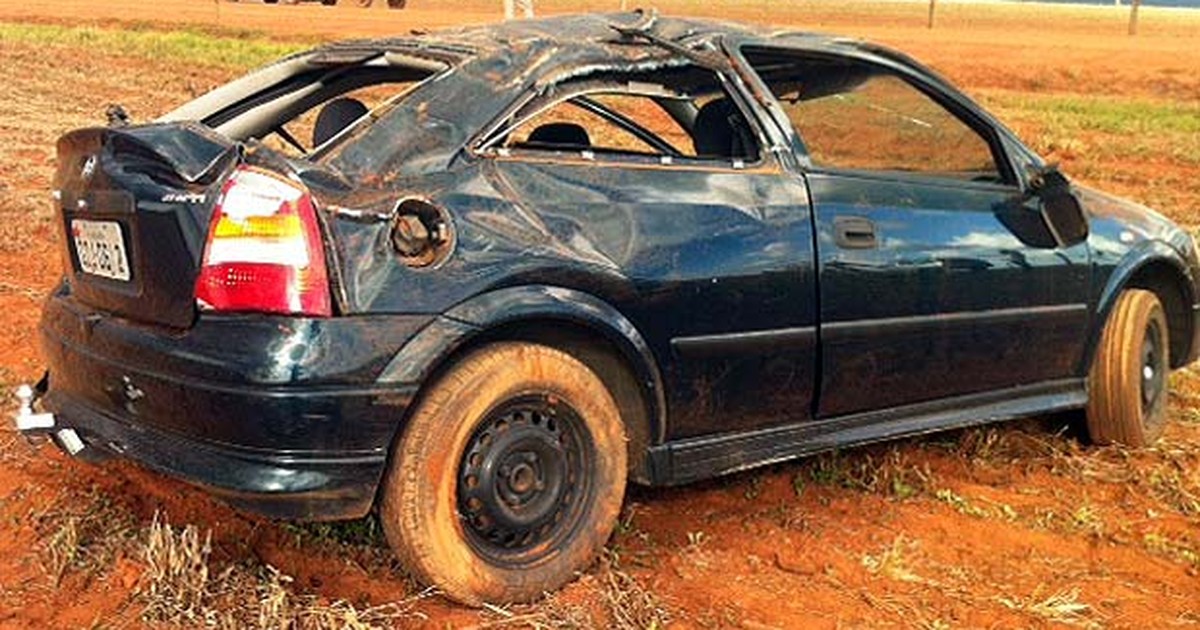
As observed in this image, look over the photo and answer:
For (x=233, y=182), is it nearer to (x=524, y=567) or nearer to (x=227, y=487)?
(x=227, y=487)

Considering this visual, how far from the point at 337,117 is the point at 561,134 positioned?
0.71 meters

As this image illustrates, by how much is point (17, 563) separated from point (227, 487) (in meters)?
0.84

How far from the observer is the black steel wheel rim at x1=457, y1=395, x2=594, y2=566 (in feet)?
11.1

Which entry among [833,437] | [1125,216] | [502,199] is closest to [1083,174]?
[1125,216]

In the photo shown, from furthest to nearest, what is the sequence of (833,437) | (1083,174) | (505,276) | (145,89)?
(145,89) → (1083,174) → (833,437) → (505,276)

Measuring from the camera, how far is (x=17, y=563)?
3564 millimetres

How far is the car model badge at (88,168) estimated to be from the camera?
3.54 meters

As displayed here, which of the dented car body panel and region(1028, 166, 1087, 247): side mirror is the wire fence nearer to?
region(1028, 166, 1087, 247): side mirror

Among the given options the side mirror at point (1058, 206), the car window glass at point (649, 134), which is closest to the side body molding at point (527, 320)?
the car window glass at point (649, 134)

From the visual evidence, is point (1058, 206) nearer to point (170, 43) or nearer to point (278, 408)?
point (278, 408)

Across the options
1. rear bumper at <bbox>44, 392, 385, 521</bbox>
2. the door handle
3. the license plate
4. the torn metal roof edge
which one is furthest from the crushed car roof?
rear bumper at <bbox>44, 392, 385, 521</bbox>

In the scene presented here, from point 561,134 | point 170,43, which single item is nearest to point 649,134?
point 561,134

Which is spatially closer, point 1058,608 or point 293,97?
point 1058,608

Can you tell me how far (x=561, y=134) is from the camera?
4371mm
